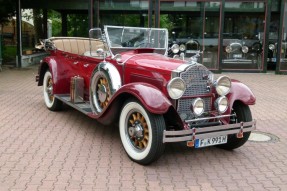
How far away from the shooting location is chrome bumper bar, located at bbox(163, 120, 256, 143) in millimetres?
4176

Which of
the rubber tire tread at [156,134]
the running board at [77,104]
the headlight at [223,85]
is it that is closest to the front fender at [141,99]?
the rubber tire tread at [156,134]

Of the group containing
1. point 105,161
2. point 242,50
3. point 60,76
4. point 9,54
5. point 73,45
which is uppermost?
point 73,45

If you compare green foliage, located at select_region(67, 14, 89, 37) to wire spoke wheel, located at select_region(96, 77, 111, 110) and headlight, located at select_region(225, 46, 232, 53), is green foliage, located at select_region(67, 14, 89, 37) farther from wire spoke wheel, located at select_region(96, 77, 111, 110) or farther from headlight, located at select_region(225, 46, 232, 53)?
wire spoke wheel, located at select_region(96, 77, 111, 110)

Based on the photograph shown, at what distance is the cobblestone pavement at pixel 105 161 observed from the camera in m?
4.05

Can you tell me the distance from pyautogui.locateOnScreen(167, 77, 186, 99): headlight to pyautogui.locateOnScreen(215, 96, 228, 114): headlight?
0.56 metres

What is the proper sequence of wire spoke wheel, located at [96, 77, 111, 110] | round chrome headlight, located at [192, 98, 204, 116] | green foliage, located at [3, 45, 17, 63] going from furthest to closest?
green foliage, located at [3, 45, 17, 63] → wire spoke wheel, located at [96, 77, 111, 110] → round chrome headlight, located at [192, 98, 204, 116]

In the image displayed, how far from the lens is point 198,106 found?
466cm

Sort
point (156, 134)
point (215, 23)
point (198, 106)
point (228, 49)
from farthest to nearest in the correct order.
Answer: point (228, 49), point (215, 23), point (198, 106), point (156, 134)

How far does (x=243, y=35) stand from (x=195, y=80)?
32.7 feet

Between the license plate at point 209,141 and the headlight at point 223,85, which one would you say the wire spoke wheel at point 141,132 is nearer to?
the license plate at point 209,141

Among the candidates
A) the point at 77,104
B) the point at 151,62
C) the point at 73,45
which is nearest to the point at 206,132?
the point at 151,62

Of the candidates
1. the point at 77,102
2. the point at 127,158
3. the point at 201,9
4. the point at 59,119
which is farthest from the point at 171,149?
the point at 201,9

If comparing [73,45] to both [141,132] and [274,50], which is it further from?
[274,50]

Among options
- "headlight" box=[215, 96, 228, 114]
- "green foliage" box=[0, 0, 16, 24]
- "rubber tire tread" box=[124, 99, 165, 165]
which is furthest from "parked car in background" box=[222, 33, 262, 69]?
"rubber tire tread" box=[124, 99, 165, 165]
